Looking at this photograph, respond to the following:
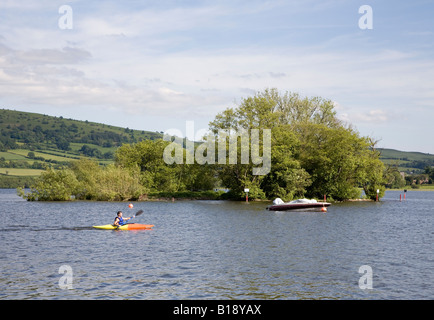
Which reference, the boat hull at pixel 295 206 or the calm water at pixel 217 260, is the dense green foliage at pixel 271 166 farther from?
the calm water at pixel 217 260

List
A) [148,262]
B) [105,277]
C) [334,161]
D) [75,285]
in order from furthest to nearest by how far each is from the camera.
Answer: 1. [334,161]
2. [148,262]
3. [105,277]
4. [75,285]

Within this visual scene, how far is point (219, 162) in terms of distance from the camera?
294ft

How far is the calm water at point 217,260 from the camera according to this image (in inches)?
814

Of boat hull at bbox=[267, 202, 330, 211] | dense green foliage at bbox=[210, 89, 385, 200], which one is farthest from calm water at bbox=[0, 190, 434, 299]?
dense green foliage at bbox=[210, 89, 385, 200]

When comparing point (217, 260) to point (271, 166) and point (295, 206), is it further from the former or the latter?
point (271, 166)

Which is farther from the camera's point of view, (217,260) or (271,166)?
(271,166)

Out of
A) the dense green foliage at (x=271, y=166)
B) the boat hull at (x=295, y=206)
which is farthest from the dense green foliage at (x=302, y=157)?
the boat hull at (x=295, y=206)

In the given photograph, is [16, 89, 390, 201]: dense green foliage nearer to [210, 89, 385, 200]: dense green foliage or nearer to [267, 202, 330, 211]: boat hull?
[210, 89, 385, 200]: dense green foliage

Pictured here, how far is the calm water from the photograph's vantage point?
20.7 metres

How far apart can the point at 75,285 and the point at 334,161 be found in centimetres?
7335

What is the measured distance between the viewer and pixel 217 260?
2823cm

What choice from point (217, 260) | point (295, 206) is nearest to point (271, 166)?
point (295, 206)
